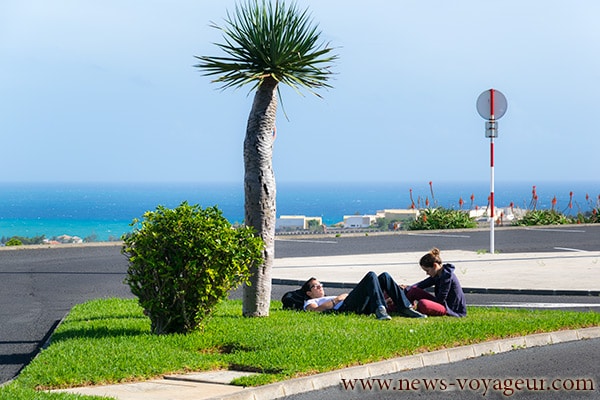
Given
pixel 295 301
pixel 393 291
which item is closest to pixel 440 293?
pixel 393 291

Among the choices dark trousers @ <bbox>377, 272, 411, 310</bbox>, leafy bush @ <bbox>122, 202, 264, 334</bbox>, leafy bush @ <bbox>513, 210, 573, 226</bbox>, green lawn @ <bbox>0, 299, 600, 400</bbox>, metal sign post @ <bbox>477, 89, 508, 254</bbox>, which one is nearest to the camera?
green lawn @ <bbox>0, 299, 600, 400</bbox>

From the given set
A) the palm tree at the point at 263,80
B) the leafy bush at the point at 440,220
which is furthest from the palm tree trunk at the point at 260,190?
the leafy bush at the point at 440,220

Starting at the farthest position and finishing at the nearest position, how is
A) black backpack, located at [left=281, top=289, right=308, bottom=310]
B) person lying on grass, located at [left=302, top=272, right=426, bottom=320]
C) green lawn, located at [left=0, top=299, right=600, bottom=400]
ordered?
black backpack, located at [left=281, top=289, right=308, bottom=310], person lying on grass, located at [left=302, top=272, right=426, bottom=320], green lawn, located at [left=0, top=299, right=600, bottom=400]

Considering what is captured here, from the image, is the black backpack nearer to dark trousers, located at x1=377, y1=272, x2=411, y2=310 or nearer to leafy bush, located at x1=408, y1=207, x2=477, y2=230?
dark trousers, located at x1=377, y1=272, x2=411, y2=310

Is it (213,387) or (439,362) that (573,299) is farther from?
(213,387)

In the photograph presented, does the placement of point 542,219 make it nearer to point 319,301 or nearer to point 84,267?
point 84,267

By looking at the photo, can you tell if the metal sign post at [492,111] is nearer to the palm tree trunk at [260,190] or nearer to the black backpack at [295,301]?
the black backpack at [295,301]

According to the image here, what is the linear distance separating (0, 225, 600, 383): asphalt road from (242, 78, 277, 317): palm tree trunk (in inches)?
105

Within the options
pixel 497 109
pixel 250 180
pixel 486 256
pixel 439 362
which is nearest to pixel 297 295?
pixel 250 180

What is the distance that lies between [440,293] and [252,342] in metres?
3.10

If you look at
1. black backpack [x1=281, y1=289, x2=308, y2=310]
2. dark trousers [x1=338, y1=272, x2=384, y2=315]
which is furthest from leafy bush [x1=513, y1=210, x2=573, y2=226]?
dark trousers [x1=338, y1=272, x2=384, y2=315]

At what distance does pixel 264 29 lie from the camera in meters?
12.4

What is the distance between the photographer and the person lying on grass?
12180 millimetres

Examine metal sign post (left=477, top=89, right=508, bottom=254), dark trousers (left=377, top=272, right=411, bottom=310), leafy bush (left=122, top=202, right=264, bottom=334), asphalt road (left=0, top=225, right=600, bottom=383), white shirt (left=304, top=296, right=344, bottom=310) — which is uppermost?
metal sign post (left=477, top=89, right=508, bottom=254)
